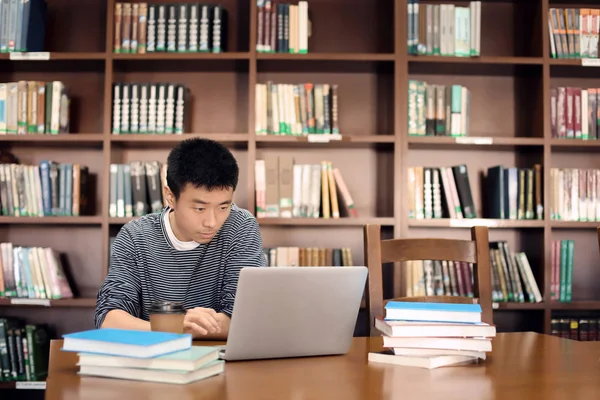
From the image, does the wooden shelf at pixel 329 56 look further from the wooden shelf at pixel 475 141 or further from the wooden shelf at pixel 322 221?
the wooden shelf at pixel 322 221

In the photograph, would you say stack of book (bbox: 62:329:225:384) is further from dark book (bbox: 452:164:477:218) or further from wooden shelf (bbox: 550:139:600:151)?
wooden shelf (bbox: 550:139:600:151)

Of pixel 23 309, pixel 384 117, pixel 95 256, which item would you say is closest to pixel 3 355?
pixel 23 309

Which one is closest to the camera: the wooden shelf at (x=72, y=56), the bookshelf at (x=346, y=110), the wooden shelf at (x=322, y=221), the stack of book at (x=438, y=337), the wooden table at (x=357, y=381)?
the wooden table at (x=357, y=381)

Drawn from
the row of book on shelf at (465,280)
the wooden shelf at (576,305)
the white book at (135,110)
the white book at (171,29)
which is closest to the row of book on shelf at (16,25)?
the white book at (135,110)

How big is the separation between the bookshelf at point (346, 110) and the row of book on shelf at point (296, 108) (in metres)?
0.15

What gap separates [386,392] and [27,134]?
2727 millimetres

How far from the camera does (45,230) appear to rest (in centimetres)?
377

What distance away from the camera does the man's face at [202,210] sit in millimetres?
1949

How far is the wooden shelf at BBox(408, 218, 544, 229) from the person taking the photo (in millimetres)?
3443

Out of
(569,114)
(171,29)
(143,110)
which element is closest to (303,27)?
(171,29)

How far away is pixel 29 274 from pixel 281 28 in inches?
63.6

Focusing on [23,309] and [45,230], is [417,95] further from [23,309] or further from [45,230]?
[23,309]

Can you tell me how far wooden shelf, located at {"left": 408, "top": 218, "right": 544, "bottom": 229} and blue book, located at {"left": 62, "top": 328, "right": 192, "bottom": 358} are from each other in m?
2.27

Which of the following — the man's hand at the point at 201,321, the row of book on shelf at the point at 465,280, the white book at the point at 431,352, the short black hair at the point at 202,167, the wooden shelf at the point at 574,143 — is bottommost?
the row of book on shelf at the point at 465,280
